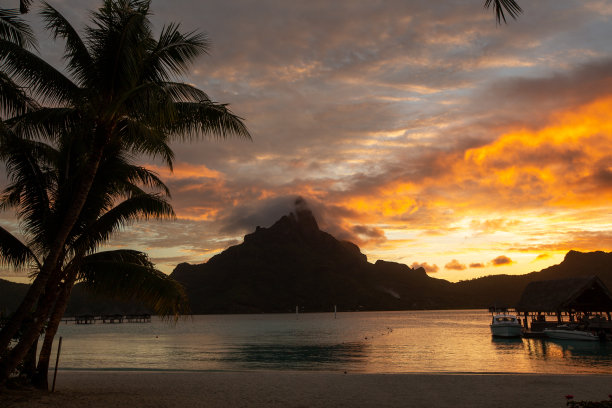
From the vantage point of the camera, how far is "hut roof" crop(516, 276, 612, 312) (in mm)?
45156

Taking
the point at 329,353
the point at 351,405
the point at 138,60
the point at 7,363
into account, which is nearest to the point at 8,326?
the point at 7,363

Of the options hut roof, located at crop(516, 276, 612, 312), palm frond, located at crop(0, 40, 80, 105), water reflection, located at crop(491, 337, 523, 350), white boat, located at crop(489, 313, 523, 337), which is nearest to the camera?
palm frond, located at crop(0, 40, 80, 105)

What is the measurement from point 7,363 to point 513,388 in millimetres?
16437

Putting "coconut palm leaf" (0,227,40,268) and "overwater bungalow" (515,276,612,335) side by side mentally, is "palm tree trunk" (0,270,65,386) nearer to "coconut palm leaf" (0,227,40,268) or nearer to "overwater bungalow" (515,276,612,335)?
"coconut palm leaf" (0,227,40,268)

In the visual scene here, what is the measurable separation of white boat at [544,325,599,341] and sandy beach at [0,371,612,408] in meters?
27.8

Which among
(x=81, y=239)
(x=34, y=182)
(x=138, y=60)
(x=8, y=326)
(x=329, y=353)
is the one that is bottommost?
(x=329, y=353)

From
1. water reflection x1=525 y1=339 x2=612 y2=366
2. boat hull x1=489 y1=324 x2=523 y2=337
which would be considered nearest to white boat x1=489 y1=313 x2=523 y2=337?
boat hull x1=489 y1=324 x2=523 y2=337

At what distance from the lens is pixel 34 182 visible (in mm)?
13391

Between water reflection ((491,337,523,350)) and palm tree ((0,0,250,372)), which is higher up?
palm tree ((0,0,250,372))

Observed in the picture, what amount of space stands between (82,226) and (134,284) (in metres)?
2.66

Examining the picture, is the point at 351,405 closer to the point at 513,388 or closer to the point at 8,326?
the point at 513,388

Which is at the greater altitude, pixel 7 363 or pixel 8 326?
pixel 8 326

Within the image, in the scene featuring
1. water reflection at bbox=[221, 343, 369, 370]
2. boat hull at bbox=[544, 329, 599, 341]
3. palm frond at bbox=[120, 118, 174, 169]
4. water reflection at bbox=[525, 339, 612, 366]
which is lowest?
water reflection at bbox=[221, 343, 369, 370]

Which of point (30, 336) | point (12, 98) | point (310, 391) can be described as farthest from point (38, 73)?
point (310, 391)
